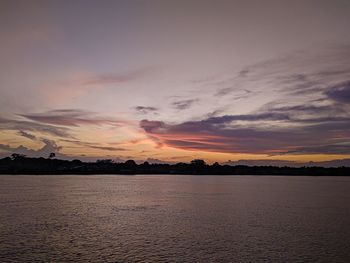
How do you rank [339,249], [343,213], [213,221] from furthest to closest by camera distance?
[343,213] → [213,221] → [339,249]

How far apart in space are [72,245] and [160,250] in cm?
820

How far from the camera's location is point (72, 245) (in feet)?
108

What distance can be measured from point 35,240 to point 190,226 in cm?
1809

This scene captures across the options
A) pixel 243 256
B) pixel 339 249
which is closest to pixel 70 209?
pixel 243 256

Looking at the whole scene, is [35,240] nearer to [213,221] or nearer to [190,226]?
[190,226]

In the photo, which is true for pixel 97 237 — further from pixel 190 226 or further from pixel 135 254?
pixel 190 226

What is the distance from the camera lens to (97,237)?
36.9m

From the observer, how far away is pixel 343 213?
5850cm

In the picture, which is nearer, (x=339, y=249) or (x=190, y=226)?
(x=339, y=249)

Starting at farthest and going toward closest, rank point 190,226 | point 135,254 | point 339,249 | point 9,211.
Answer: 1. point 9,211
2. point 190,226
3. point 339,249
4. point 135,254

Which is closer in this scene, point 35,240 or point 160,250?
point 160,250

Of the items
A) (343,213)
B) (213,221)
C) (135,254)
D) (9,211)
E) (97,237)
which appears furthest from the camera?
(343,213)

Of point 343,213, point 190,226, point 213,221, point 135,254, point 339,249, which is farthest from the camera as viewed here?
point 343,213

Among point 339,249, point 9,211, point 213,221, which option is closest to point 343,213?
point 213,221
